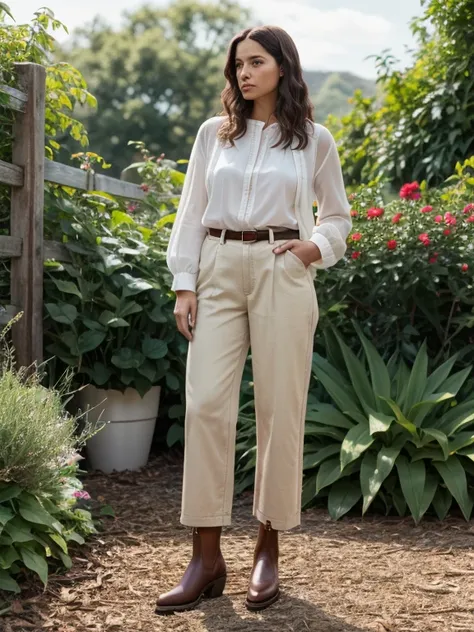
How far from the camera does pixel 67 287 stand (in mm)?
4363

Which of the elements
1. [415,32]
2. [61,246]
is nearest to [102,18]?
[415,32]

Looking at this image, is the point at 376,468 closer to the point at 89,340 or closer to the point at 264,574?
the point at 264,574

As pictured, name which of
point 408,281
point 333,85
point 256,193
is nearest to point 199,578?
point 256,193

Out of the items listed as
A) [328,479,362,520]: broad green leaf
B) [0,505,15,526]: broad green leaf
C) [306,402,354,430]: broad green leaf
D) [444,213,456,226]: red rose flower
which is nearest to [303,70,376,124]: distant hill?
[444,213,456,226]: red rose flower

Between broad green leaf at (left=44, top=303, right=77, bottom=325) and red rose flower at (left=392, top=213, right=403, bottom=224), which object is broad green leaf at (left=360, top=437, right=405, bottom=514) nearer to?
red rose flower at (left=392, top=213, right=403, bottom=224)

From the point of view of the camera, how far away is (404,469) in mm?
3883

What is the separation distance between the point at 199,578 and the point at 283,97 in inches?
60.9

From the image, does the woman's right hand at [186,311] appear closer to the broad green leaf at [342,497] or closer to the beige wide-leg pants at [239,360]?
the beige wide-leg pants at [239,360]

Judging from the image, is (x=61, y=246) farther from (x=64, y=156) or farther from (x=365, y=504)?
(x=365, y=504)

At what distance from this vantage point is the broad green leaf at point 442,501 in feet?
12.4

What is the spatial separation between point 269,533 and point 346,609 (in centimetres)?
34

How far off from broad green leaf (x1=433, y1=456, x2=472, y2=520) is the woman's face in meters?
1.98

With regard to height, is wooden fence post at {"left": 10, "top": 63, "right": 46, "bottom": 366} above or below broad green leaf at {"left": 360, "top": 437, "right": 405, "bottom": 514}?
above

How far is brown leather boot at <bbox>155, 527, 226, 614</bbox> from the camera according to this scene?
270cm
